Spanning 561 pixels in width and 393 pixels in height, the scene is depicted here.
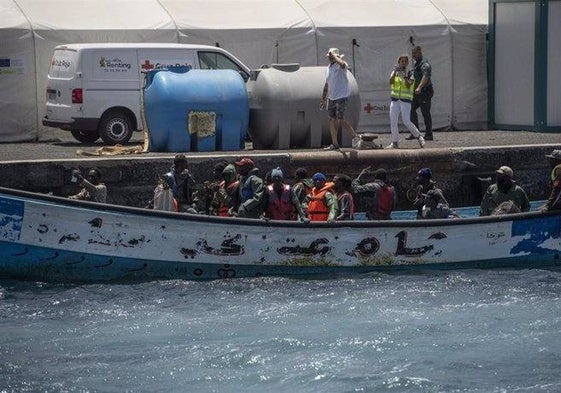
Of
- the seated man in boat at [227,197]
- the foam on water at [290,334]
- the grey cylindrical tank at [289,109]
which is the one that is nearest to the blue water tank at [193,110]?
the grey cylindrical tank at [289,109]

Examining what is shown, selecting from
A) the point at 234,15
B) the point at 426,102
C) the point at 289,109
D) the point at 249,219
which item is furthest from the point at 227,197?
the point at 234,15

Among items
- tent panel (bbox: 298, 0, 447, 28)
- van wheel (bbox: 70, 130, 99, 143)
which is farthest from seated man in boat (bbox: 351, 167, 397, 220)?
tent panel (bbox: 298, 0, 447, 28)

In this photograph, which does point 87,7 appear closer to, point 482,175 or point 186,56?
point 186,56

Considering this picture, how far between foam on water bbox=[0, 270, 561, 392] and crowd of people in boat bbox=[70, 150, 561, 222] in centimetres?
83

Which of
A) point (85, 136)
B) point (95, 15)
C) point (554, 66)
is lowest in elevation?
point (85, 136)

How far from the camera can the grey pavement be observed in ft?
72.6

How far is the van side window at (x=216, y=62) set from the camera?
78.6 ft

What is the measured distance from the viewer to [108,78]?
23.8 m

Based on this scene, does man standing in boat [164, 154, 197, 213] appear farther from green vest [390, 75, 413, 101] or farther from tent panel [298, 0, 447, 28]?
tent panel [298, 0, 447, 28]

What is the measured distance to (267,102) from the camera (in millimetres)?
22000

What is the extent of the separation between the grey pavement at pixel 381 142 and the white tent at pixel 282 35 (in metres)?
0.65

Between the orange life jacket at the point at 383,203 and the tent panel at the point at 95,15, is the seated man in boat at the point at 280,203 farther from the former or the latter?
the tent panel at the point at 95,15

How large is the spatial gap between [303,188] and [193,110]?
3641mm

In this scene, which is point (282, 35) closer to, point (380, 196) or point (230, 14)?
point (230, 14)
